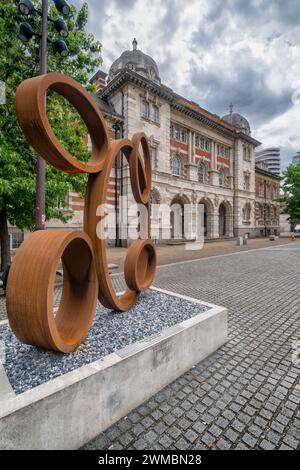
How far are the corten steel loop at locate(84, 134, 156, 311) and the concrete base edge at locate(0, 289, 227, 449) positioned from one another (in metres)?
1.05

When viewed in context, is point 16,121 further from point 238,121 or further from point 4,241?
point 238,121

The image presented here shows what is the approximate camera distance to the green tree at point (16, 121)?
6.91m

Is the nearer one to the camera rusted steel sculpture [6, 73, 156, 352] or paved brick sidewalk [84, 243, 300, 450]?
paved brick sidewalk [84, 243, 300, 450]

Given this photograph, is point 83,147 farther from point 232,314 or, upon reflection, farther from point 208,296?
point 232,314

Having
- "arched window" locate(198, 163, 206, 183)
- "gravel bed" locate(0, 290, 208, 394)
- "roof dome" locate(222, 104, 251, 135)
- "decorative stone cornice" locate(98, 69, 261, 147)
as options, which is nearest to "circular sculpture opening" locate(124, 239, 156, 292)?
"gravel bed" locate(0, 290, 208, 394)

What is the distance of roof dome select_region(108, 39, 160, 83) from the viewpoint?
22703mm

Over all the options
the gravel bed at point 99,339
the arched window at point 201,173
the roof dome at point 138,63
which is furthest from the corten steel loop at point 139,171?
the arched window at point 201,173

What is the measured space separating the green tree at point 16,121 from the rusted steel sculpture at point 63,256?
3.95 meters

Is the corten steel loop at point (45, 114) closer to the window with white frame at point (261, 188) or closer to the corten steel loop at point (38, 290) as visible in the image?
the corten steel loop at point (38, 290)

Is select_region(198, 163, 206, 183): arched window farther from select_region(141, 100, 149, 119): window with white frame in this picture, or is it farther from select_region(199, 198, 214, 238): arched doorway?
select_region(141, 100, 149, 119): window with white frame

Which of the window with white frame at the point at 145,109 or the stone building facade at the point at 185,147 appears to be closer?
the stone building facade at the point at 185,147

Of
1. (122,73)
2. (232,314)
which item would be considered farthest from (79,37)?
(122,73)

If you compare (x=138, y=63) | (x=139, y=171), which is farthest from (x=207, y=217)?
(x=139, y=171)

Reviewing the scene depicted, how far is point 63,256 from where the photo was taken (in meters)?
3.15
